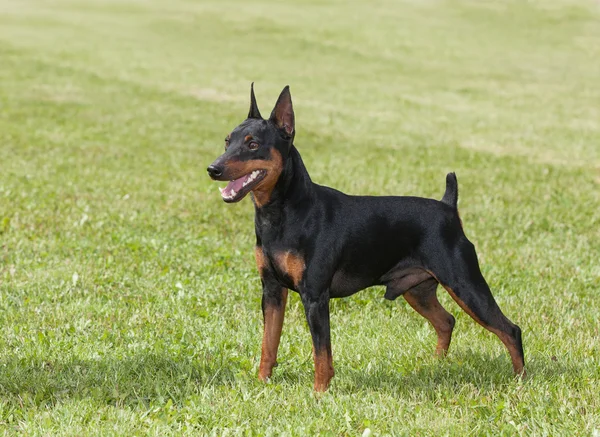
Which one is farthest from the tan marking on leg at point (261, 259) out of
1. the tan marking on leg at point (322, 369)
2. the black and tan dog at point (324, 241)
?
the tan marking on leg at point (322, 369)

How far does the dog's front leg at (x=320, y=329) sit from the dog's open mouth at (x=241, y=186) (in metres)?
0.84

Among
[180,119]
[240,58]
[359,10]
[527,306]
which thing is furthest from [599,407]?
[359,10]

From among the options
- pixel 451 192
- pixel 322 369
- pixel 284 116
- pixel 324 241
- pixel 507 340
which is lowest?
pixel 322 369

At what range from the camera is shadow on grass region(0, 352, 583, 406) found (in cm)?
577

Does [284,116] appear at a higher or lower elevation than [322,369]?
higher

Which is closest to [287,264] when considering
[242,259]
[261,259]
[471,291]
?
[261,259]

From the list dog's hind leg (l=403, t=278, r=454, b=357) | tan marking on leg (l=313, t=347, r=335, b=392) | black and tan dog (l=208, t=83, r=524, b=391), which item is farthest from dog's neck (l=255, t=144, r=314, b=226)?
dog's hind leg (l=403, t=278, r=454, b=357)

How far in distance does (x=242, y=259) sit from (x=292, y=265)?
4.07 m

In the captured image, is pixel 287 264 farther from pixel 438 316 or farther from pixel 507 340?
pixel 507 340

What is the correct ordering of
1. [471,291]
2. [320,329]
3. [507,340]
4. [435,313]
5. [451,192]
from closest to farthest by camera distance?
1. [320,329]
2. [471,291]
3. [507,340]
4. [451,192]
5. [435,313]

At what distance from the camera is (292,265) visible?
5.57 metres

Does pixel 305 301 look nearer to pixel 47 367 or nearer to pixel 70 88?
pixel 47 367

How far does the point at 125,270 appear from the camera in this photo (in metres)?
8.98

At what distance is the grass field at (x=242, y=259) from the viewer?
18.1 feet
